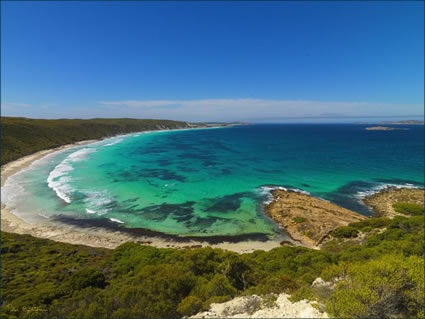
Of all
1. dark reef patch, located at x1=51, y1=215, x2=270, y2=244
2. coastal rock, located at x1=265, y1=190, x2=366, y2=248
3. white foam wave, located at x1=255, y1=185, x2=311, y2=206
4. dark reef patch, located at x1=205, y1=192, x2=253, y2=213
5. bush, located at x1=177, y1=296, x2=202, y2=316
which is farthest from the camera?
white foam wave, located at x1=255, y1=185, x2=311, y2=206

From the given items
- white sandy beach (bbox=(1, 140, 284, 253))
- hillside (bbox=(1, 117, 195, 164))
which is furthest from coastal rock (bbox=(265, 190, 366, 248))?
hillside (bbox=(1, 117, 195, 164))

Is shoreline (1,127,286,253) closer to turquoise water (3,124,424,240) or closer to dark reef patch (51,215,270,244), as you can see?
dark reef patch (51,215,270,244)

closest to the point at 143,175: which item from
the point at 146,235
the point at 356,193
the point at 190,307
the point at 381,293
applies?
the point at 146,235

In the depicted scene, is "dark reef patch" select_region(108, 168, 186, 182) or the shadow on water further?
"dark reef patch" select_region(108, 168, 186, 182)

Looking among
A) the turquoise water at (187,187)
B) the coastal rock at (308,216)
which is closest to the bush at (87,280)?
the turquoise water at (187,187)

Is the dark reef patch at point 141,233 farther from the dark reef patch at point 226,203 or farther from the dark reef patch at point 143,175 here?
the dark reef patch at point 143,175

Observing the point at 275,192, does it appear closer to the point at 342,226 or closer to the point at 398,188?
the point at 342,226

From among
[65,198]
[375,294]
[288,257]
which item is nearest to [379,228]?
[288,257]
